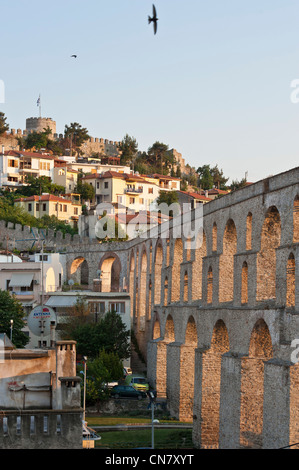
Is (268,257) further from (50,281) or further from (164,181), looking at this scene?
(164,181)

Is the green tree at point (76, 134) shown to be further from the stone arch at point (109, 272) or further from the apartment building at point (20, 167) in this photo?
the stone arch at point (109, 272)

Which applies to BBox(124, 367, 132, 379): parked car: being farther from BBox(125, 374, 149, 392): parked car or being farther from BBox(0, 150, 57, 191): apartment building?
BBox(0, 150, 57, 191): apartment building

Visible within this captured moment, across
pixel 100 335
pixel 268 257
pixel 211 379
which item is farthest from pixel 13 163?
pixel 268 257

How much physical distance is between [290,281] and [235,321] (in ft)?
18.8

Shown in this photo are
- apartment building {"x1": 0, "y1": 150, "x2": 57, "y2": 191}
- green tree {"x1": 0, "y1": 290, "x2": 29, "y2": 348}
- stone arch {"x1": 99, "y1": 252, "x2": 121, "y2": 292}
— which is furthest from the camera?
apartment building {"x1": 0, "y1": 150, "x2": 57, "y2": 191}

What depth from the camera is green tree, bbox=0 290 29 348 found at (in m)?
55.8

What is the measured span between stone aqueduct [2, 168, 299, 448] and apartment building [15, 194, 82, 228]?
4406 centimetres

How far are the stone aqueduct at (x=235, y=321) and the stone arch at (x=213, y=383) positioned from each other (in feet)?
0.15

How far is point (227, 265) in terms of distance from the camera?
39812 mm

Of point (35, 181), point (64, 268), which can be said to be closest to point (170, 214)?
point (35, 181)

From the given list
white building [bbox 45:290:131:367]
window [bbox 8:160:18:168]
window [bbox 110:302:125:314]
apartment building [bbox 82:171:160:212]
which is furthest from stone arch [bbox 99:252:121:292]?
window [bbox 8:160:18:168]

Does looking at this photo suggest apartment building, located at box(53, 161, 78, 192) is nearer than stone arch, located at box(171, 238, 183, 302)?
No

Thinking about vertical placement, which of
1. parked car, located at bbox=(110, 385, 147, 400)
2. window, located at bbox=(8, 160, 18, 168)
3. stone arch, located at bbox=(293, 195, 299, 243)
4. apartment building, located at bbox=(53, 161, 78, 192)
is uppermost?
window, located at bbox=(8, 160, 18, 168)
